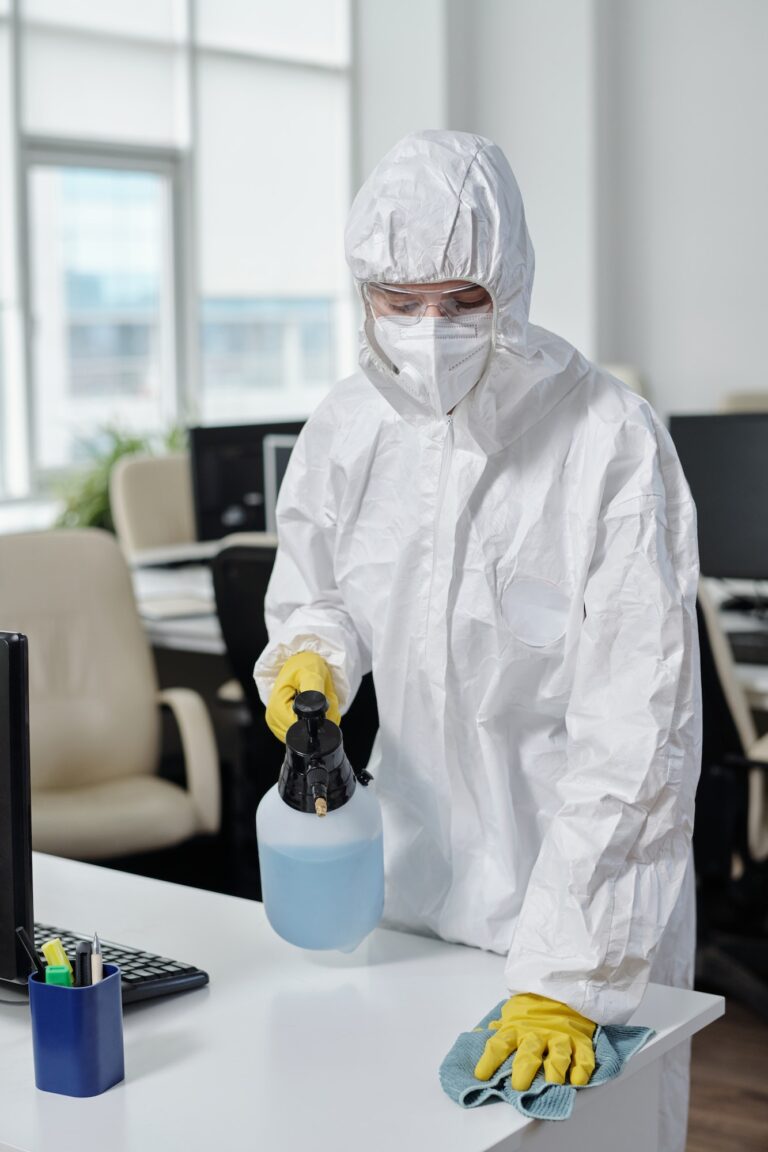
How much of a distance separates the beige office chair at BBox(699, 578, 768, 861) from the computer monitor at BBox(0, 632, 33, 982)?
56.1 inches

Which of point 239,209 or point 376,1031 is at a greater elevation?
point 239,209

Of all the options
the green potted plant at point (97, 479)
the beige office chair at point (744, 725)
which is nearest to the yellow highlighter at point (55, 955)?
the beige office chair at point (744, 725)

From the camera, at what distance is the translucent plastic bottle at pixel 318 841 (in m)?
1.29

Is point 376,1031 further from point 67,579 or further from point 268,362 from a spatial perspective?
point 268,362

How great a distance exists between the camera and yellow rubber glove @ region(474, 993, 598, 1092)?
44.1 inches

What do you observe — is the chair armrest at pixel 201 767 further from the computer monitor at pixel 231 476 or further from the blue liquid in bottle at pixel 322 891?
the blue liquid in bottle at pixel 322 891

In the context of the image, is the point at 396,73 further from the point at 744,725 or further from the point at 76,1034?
the point at 76,1034

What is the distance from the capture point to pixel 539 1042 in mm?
1147

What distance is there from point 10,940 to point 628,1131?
0.57 m

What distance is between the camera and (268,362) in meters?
6.60

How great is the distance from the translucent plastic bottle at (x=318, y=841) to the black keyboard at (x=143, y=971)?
97 mm

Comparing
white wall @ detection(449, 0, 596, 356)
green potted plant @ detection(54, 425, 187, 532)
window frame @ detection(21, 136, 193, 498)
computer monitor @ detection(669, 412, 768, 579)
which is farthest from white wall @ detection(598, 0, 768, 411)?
computer monitor @ detection(669, 412, 768, 579)

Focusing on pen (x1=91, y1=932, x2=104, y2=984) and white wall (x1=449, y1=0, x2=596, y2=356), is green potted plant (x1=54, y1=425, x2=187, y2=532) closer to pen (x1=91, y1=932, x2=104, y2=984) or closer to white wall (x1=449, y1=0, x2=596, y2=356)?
white wall (x1=449, y1=0, x2=596, y2=356)

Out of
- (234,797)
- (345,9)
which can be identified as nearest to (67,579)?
(234,797)
